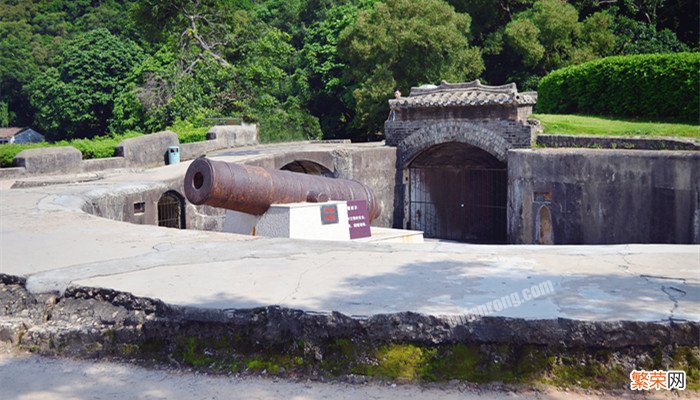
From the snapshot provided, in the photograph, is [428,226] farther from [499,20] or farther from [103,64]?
[103,64]

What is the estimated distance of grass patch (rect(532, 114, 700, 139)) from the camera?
50.0ft


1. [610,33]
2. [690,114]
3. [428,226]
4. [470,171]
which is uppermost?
[610,33]

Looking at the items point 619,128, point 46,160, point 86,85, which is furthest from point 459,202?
point 86,85

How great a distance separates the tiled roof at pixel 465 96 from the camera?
16.2m

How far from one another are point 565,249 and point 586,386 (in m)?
2.18

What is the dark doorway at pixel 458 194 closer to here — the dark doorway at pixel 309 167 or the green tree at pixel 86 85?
the dark doorway at pixel 309 167

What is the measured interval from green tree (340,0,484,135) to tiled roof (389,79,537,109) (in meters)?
6.70

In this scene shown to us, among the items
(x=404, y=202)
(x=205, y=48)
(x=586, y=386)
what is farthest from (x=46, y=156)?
(x=205, y=48)

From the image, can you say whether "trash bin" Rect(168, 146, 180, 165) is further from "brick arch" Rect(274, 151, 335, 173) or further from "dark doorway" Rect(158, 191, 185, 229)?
"dark doorway" Rect(158, 191, 185, 229)

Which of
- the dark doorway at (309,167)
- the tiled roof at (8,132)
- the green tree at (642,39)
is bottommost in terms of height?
the dark doorway at (309,167)

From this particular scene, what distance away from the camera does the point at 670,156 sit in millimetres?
12164

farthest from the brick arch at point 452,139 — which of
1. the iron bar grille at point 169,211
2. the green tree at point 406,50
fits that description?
the green tree at point 406,50

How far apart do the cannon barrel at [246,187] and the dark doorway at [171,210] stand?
3.21 m

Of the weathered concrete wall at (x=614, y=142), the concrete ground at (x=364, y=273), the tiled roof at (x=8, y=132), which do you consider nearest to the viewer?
the concrete ground at (x=364, y=273)
